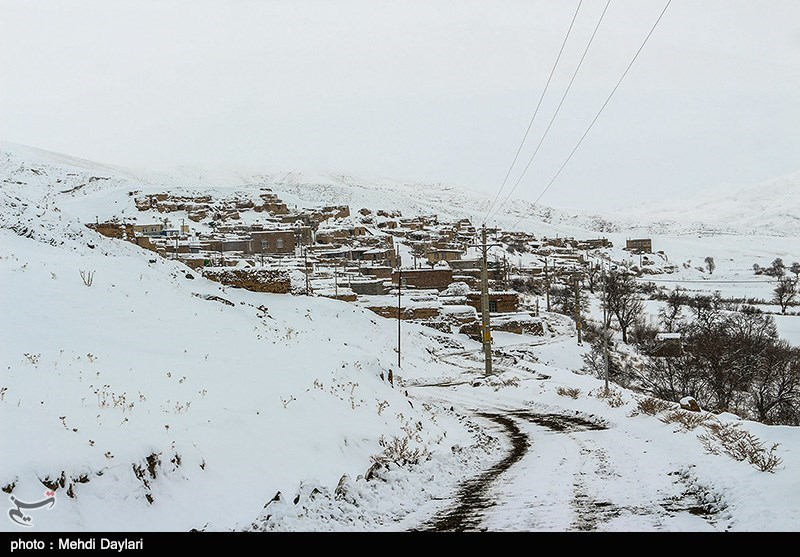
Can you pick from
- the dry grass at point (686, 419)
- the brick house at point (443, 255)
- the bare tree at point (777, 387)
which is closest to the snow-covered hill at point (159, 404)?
the dry grass at point (686, 419)

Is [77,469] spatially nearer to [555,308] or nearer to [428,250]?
[555,308]

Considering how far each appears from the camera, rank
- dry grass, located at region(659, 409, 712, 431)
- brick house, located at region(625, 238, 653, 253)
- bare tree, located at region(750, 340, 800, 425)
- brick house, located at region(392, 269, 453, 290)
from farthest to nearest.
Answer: brick house, located at region(625, 238, 653, 253) → brick house, located at region(392, 269, 453, 290) → bare tree, located at region(750, 340, 800, 425) → dry grass, located at region(659, 409, 712, 431)

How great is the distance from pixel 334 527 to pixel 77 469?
3.09 meters

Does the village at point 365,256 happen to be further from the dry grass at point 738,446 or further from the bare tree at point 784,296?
the bare tree at point 784,296

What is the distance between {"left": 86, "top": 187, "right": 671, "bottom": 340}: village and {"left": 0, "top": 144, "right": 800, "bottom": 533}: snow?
60.2 ft

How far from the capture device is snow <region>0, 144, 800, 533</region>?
23.3ft

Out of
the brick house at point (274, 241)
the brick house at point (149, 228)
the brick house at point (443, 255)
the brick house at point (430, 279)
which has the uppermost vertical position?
the brick house at point (149, 228)

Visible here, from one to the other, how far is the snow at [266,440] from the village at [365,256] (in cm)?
1834

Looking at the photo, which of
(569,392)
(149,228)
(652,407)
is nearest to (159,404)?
(652,407)

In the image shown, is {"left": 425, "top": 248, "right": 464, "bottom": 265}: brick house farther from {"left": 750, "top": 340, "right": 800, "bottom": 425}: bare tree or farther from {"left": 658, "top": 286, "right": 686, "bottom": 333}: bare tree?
{"left": 750, "top": 340, "right": 800, "bottom": 425}: bare tree

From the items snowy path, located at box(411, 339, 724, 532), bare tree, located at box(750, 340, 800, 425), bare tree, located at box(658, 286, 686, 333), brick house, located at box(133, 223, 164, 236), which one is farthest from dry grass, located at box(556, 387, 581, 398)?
brick house, located at box(133, 223, 164, 236)

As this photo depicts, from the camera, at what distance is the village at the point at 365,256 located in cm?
5969

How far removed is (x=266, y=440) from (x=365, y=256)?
8349cm

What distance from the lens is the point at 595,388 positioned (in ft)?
96.1
